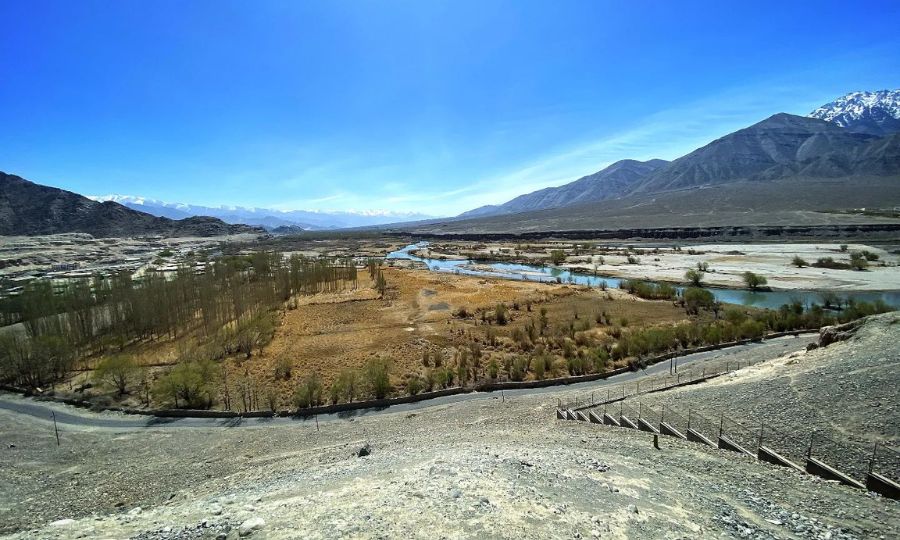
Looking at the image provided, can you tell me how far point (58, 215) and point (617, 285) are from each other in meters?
149

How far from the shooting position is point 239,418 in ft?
63.7

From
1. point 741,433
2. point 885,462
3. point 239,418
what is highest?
point 885,462

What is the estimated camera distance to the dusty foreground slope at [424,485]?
7281mm

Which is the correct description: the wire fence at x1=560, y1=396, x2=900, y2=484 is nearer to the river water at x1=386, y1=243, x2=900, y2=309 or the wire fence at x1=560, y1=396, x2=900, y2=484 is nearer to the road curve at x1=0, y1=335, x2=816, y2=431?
the road curve at x1=0, y1=335, x2=816, y2=431

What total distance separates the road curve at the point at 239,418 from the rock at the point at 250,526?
11.5 metres

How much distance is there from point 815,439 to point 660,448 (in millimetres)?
3578

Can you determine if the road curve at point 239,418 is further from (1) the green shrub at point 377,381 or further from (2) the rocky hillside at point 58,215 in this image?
(2) the rocky hillside at point 58,215

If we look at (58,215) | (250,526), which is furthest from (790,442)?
(58,215)

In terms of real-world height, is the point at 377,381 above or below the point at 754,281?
above

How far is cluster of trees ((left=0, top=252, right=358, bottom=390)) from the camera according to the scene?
2536cm

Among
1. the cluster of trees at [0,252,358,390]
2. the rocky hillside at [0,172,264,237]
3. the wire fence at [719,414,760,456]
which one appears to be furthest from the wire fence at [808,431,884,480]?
the rocky hillside at [0,172,264,237]

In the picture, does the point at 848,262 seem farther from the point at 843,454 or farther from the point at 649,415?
the point at 843,454

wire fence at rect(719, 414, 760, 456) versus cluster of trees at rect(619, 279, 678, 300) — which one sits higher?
wire fence at rect(719, 414, 760, 456)

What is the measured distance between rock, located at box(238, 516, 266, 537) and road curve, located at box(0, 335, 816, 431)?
11.5 meters
